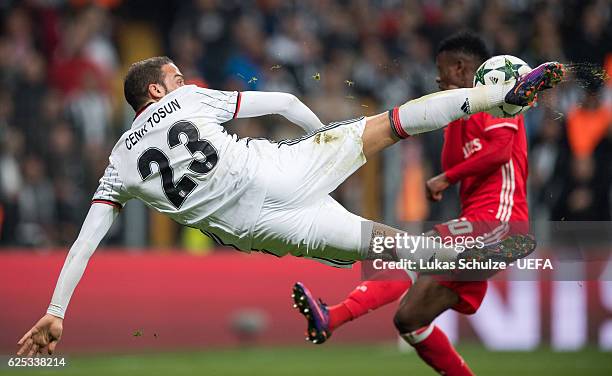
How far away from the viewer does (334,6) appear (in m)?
14.7

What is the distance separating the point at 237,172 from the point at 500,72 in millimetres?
1846

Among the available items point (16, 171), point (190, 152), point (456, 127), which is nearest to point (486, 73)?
point (456, 127)

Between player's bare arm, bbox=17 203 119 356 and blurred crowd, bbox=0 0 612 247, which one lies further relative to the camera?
blurred crowd, bbox=0 0 612 247

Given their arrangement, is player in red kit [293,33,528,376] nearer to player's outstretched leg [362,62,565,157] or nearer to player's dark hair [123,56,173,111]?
player's outstretched leg [362,62,565,157]

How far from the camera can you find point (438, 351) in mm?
8273

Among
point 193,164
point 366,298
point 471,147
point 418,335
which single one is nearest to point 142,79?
point 193,164

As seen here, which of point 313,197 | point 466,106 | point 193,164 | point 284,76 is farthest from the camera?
point 284,76

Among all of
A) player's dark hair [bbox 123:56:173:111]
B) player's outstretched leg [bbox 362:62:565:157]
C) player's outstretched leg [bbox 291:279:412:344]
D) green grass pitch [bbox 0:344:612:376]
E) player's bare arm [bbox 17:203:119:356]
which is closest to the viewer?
player's outstretched leg [bbox 362:62:565:157]

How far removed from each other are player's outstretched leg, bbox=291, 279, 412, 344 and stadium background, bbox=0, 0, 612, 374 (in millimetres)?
3216

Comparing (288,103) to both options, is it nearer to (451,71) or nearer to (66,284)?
(451,71)

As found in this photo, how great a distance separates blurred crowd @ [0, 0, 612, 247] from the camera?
12359mm

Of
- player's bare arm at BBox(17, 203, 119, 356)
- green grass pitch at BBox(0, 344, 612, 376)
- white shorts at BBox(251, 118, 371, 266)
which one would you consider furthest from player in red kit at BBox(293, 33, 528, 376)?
green grass pitch at BBox(0, 344, 612, 376)

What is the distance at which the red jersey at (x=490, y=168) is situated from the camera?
803 centimetres

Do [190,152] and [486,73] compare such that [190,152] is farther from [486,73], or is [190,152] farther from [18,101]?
[18,101]
